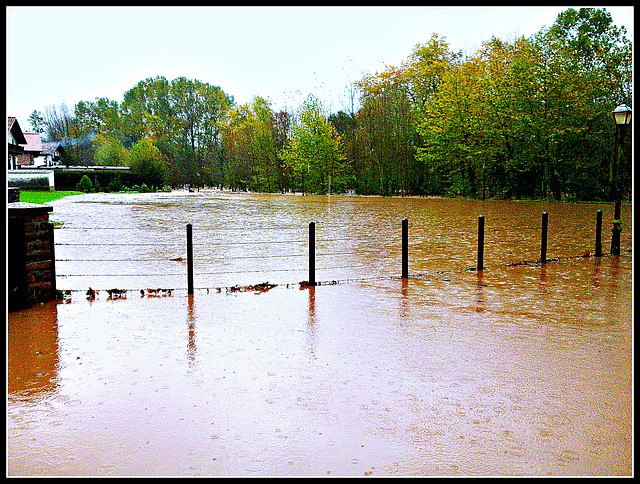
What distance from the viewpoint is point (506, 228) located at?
73.3ft

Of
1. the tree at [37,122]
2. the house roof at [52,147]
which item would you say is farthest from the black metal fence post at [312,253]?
the tree at [37,122]

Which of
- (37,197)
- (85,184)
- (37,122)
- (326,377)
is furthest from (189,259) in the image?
(37,122)

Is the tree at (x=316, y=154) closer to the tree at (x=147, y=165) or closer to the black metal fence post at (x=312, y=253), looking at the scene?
the tree at (x=147, y=165)

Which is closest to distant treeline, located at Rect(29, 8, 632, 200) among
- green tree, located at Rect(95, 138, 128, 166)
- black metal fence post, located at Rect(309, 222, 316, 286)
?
green tree, located at Rect(95, 138, 128, 166)

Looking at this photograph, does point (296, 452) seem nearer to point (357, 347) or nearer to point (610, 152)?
point (357, 347)

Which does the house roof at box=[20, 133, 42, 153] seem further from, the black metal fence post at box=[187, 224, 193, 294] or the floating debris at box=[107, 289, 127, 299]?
the black metal fence post at box=[187, 224, 193, 294]

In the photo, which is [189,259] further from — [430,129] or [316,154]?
[316,154]

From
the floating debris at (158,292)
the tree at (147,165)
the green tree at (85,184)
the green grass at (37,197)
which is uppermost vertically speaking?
the tree at (147,165)

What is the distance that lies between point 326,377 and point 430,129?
49506 mm

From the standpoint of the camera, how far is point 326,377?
521 centimetres

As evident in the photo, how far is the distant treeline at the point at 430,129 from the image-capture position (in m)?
43.5

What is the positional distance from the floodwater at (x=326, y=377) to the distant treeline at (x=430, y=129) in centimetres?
2163

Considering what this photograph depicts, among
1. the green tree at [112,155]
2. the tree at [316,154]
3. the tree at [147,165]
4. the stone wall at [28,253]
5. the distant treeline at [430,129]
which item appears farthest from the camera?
the green tree at [112,155]
